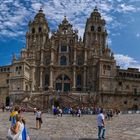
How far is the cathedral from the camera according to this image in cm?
8325

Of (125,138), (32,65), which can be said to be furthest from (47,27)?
(125,138)

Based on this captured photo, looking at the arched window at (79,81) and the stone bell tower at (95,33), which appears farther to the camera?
the stone bell tower at (95,33)

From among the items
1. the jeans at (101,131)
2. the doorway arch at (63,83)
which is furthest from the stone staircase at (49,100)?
the jeans at (101,131)

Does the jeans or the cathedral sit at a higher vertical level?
the cathedral

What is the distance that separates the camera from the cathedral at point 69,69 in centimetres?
8325

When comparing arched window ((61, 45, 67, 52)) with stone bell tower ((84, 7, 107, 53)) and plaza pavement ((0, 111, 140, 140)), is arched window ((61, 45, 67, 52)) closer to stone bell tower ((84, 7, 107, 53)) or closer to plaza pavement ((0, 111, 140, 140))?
stone bell tower ((84, 7, 107, 53))

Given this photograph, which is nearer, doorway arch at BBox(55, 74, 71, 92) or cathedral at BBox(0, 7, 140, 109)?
cathedral at BBox(0, 7, 140, 109)

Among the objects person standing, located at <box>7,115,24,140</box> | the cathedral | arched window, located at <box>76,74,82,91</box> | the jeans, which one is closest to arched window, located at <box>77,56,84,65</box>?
the cathedral

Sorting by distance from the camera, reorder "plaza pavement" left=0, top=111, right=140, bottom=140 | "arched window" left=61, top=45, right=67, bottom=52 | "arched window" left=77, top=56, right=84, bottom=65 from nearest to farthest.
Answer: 1. "plaza pavement" left=0, top=111, right=140, bottom=140
2. "arched window" left=77, top=56, right=84, bottom=65
3. "arched window" left=61, top=45, right=67, bottom=52

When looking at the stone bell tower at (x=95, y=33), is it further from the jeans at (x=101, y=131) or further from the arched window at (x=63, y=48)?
the jeans at (x=101, y=131)

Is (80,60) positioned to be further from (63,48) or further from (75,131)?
(75,131)

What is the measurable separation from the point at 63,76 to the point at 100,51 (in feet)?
39.7

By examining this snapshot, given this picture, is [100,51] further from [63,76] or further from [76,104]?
[76,104]

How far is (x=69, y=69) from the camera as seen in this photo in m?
89.4
